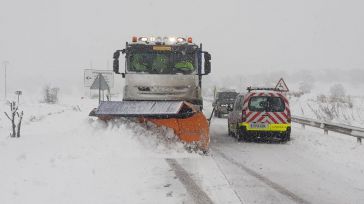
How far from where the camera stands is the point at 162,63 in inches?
581

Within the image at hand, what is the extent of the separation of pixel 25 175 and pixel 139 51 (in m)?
7.55

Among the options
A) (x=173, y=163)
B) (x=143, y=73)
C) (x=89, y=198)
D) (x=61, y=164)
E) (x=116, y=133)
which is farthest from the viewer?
(x=143, y=73)

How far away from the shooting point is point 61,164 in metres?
9.11

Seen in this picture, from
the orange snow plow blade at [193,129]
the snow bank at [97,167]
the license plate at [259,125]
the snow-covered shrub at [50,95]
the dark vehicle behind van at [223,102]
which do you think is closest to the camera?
the snow bank at [97,167]

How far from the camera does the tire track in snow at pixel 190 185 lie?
272 inches

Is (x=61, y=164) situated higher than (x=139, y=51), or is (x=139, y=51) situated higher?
(x=139, y=51)

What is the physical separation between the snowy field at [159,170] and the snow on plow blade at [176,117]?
0.76 feet

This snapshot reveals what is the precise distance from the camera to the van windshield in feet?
51.9

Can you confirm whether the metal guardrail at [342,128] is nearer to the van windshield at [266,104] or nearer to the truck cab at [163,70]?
the van windshield at [266,104]

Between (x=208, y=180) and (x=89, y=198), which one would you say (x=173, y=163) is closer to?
(x=208, y=180)

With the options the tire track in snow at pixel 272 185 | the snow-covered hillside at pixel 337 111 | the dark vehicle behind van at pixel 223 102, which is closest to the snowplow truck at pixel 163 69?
the tire track in snow at pixel 272 185

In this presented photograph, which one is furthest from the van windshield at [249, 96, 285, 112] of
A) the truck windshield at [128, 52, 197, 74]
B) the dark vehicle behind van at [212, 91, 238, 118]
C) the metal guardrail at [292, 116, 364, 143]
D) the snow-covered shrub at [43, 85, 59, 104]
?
the snow-covered shrub at [43, 85, 59, 104]

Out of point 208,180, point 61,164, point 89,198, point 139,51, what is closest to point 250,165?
point 208,180

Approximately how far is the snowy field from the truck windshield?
2474 millimetres
